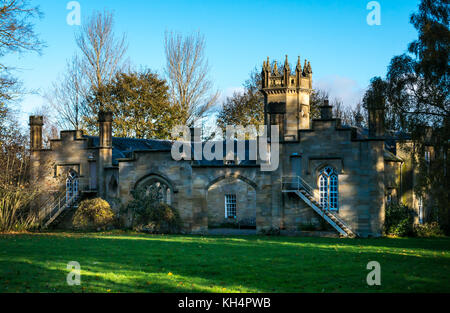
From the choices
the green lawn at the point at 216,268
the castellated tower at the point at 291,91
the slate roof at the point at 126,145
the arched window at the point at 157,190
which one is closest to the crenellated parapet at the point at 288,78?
the castellated tower at the point at 291,91

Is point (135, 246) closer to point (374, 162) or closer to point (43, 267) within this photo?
point (43, 267)

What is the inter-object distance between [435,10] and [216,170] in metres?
15.3

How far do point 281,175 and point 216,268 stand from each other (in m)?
17.9

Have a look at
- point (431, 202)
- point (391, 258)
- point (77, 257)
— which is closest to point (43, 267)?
point (77, 257)

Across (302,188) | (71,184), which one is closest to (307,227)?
(302,188)

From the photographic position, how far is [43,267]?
52.2 ft

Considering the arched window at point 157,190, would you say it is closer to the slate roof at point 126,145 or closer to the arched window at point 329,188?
the slate roof at point 126,145

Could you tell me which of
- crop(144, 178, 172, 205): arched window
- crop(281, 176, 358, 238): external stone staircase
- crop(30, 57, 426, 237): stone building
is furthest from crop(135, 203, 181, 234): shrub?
crop(281, 176, 358, 238): external stone staircase

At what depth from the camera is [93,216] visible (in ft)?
113

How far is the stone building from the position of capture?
106 ft

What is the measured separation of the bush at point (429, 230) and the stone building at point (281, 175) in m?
2.52

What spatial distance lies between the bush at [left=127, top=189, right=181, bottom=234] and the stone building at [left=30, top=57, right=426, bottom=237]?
0.99 meters

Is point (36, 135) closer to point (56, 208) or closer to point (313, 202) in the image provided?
point (56, 208)

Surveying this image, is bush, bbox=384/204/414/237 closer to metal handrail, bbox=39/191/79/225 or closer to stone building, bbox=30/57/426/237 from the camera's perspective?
stone building, bbox=30/57/426/237
